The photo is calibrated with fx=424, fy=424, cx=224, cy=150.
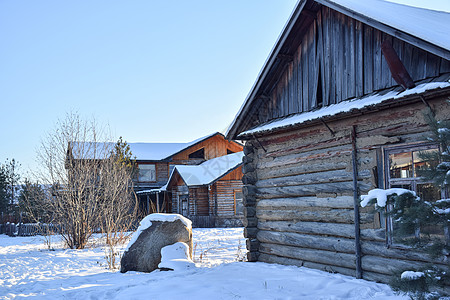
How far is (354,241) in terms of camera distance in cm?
831

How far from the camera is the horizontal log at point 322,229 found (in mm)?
7806

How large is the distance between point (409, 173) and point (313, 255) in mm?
3012

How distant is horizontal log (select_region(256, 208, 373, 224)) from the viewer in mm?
8377

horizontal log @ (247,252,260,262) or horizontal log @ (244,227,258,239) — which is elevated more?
horizontal log @ (244,227,258,239)

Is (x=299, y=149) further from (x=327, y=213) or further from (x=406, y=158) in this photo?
(x=406, y=158)

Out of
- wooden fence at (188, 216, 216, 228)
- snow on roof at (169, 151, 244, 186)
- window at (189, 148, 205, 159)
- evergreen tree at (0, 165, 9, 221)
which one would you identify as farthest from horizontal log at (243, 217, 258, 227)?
evergreen tree at (0, 165, 9, 221)

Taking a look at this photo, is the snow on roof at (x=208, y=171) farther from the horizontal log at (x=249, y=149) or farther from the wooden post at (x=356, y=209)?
the wooden post at (x=356, y=209)

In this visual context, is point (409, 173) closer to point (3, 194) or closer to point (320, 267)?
point (320, 267)

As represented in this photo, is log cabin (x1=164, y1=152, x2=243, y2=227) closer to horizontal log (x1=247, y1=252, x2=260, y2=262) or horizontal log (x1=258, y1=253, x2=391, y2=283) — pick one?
horizontal log (x1=247, y1=252, x2=260, y2=262)

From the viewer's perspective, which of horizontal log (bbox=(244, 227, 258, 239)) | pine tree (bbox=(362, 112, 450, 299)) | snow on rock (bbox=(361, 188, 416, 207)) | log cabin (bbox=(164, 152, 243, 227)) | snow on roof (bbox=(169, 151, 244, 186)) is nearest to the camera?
pine tree (bbox=(362, 112, 450, 299))

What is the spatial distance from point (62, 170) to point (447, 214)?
15.8 m

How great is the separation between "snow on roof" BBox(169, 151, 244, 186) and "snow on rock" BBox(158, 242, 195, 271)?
17152mm

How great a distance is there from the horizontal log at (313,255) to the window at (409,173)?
4.07ft

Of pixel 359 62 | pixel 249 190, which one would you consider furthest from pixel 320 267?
pixel 359 62
